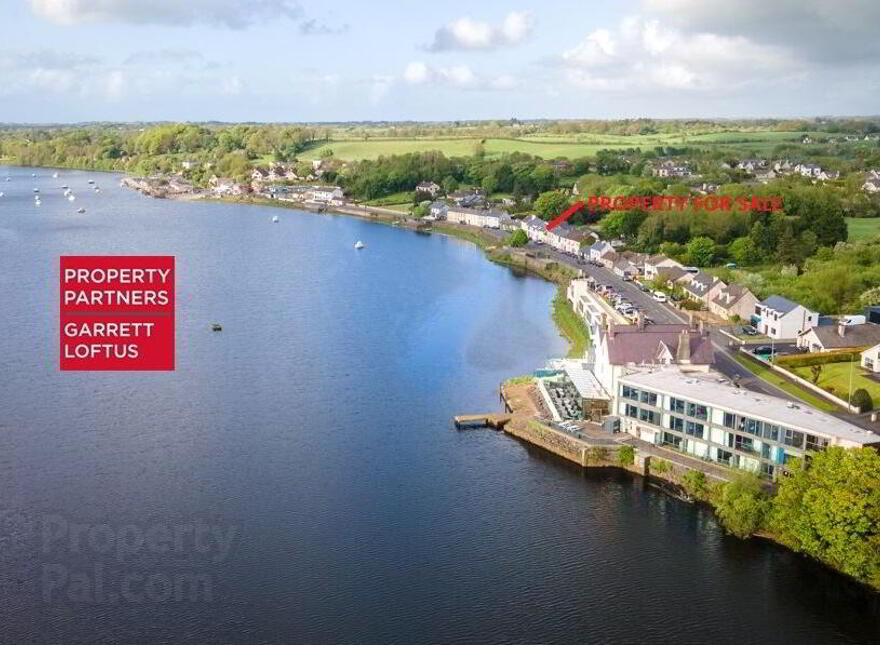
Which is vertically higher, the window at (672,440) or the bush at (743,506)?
the window at (672,440)

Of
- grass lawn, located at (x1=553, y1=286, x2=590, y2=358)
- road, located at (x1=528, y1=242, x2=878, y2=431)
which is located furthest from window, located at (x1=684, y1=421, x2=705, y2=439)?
grass lawn, located at (x1=553, y1=286, x2=590, y2=358)

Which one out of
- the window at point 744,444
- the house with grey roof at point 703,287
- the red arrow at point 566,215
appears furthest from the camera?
the red arrow at point 566,215

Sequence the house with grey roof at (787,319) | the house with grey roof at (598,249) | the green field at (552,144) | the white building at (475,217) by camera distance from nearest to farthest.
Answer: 1. the house with grey roof at (787,319)
2. the house with grey roof at (598,249)
3. the white building at (475,217)
4. the green field at (552,144)

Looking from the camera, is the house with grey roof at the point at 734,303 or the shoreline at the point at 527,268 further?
the house with grey roof at the point at 734,303

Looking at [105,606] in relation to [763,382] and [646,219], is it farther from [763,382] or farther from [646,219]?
[646,219]

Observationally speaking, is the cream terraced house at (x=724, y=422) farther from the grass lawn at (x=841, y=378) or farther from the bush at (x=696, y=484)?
the grass lawn at (x=841, y=378)

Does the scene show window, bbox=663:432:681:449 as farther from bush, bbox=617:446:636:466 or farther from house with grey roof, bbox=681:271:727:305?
house with grey roof, bbox=681:271:727:305

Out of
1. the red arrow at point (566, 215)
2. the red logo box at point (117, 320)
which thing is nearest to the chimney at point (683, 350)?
the red logo box at point (117, 320)
